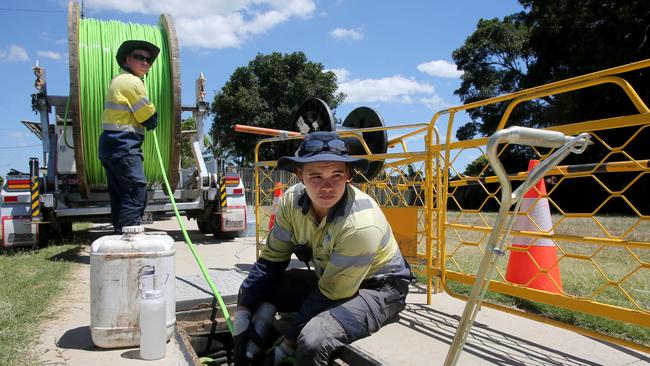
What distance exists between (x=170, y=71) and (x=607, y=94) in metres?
18.1

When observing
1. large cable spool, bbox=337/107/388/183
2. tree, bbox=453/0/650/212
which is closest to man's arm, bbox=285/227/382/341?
large cable spool, bbox=337/107/388/183

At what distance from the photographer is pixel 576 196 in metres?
20.3

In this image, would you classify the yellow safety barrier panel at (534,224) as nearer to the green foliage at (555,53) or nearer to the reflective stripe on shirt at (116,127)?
the reflective stripe on shirt at (116,127)

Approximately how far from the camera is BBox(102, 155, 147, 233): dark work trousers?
4254 millimetres

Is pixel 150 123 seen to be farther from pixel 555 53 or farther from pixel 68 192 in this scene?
pixel 555 53

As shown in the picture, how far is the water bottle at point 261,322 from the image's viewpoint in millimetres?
2822

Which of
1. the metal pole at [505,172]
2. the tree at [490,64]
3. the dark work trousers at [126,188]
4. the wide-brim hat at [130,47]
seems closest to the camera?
the metal pole at [505,172]

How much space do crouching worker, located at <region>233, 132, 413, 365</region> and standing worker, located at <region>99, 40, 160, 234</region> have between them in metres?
1.93

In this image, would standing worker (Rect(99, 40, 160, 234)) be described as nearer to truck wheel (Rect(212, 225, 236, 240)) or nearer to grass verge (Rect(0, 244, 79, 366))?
grass verge (Rect(0, 244, 79, 366))

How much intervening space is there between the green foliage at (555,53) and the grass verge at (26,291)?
19185 mm

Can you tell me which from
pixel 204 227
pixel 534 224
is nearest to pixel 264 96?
pixel 204 227

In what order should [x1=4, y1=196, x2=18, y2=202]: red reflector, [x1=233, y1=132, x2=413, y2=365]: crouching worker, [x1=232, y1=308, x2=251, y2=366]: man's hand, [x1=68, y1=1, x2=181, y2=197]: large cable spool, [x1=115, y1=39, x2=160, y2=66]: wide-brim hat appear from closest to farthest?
1. [x1=233, y1=132, x2=413, y2=365]: crouching worker
2. [x1=232, y1=308, x2=251, y2=366]: man's hand
3. [x1=115, y1=39, x2=160, y2=66]: wide-brim hat
4. [x1=68, y1=1, x2=181, y2=197]: large cable spool
5. [x1=4, y1=196, x2=18, y2=202]: red reflector

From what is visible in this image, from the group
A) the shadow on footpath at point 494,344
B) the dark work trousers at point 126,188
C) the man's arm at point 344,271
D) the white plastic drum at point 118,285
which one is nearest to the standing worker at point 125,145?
the dark work trousers at point 126,188

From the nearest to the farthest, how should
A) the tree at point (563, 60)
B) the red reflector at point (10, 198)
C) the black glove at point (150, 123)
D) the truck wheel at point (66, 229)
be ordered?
the black glove at point (150, 123) → the red reflector at point (10, 198) → the truck wheel at point (66, 229) → the tree at point (563, 60)
